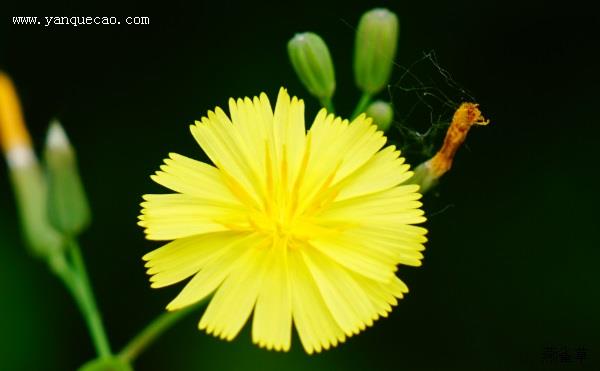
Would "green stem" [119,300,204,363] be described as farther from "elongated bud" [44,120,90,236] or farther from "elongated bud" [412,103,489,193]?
"elongated bud" [412,103,489,193]

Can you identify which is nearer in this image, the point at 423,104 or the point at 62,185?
the point at 62,185

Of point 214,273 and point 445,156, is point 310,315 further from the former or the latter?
point 445,156

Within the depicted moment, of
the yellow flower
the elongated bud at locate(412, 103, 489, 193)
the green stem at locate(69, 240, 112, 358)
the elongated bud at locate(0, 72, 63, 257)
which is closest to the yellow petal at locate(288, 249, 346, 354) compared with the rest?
the yellow flower

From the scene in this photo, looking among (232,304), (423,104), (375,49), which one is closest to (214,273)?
(232,304)

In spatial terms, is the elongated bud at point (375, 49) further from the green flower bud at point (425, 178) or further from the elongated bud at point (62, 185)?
the elongated bud at point (62, 185)

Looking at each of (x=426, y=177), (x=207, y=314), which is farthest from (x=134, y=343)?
(x=426, y=177)

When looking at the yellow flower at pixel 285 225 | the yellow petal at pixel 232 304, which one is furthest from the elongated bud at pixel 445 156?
the yellow petal at pixel 232 304

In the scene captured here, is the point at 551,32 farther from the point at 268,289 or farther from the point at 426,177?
the point at 268,289
